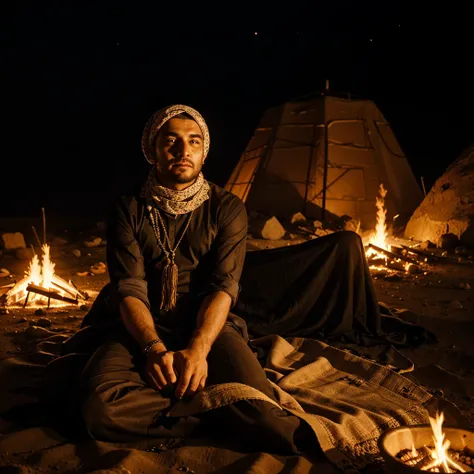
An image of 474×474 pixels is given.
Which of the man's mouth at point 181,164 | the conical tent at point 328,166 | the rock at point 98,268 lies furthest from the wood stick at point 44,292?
the conical tent at point 328,166

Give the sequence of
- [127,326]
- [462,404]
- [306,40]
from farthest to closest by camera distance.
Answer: [306,40]
[462,404]
[127,326]

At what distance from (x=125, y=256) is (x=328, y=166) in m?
7.83

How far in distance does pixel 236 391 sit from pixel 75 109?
2757 cm

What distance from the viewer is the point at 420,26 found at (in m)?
18.2

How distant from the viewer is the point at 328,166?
10055 mm

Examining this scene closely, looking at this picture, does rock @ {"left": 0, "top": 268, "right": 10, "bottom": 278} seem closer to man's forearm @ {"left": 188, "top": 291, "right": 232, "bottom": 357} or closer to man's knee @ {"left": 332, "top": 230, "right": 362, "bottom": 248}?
man's knee @ {"left": 332, "top": 230, "right": 362, "bottom": 248}

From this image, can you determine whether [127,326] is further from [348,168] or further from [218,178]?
[218,178]

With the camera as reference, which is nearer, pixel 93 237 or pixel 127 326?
pixel 127 326

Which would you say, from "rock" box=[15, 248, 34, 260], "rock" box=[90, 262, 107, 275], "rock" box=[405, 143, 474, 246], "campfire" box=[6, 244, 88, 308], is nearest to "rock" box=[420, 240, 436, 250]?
"rock" box=[405, 143, 474, 246]

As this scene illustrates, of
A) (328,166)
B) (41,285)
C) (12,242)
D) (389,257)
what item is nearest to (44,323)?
(41,285)

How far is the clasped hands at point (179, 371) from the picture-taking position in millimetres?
2230

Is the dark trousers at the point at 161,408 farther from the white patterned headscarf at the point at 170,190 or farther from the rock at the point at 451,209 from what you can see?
the rock at the point at 451,209

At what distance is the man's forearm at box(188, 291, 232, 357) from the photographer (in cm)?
235

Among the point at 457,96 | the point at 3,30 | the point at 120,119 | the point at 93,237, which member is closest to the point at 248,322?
the point at 93,237
